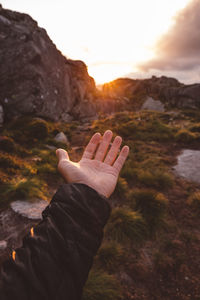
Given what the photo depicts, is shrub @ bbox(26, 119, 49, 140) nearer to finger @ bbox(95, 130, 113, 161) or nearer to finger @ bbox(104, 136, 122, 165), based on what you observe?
finger @ bbox(95, 130, 113, 161)

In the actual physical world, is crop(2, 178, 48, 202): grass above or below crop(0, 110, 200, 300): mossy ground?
above

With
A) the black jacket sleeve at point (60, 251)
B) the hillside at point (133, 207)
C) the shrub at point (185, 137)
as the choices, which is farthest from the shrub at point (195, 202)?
the shrub at point (185, 137)

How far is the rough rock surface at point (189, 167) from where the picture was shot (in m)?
6.02

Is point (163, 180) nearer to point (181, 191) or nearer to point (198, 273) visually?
point (181, 191)

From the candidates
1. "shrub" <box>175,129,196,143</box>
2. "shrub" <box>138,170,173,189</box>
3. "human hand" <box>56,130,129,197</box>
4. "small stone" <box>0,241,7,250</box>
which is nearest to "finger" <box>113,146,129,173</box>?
"human hand" <box>56,130,129,197</box>

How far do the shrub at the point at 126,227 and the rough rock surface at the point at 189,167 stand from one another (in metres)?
3.42

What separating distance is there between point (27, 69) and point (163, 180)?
1611 centimetres

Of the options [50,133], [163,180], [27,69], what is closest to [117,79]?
[27,69]

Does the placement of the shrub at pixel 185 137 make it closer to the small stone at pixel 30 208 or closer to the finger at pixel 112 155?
the finger at pixel 112 155

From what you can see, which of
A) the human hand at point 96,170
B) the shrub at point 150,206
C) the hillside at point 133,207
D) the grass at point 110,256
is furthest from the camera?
the shrub at point 150,206

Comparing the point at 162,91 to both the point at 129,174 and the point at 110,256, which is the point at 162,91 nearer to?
the point at 129,174

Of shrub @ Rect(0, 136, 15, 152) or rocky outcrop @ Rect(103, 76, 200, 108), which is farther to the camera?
rocky outcrop @ Rect(103, 76, 200, 108)

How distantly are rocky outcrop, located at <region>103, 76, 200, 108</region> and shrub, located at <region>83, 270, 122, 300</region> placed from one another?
42850 millimetres

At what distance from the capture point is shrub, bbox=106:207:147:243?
3.33 metres
